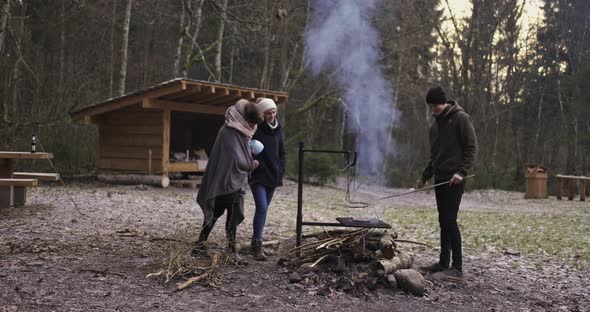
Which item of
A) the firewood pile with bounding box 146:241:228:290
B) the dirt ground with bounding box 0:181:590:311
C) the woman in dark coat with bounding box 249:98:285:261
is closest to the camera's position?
the dirt ground with bounding box 0:181:590:311

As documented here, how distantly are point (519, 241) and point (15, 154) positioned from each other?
7.35 meters

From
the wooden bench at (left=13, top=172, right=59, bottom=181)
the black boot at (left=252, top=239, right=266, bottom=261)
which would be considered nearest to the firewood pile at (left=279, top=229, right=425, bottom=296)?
the black boot at (left=252, top=239, right=266, bottom=261)

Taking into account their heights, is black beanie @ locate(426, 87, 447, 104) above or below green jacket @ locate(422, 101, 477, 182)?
above

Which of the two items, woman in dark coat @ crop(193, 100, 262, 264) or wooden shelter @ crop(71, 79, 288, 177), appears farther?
wooden shelter @ crop(71, 79, 288, 177)

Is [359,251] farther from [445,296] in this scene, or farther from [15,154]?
[15,154]

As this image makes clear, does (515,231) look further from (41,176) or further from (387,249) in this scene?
(41,176)

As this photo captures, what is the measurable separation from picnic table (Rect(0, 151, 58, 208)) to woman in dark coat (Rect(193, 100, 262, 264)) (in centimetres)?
385

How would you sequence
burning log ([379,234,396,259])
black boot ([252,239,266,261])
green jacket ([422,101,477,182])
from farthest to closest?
1. black boot ([252,239,266,261])
2. green jacket ([422,101,477,182])
3. burning log ([379,234,396,259])

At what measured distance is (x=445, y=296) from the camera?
471 cm

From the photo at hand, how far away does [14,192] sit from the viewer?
8695mm

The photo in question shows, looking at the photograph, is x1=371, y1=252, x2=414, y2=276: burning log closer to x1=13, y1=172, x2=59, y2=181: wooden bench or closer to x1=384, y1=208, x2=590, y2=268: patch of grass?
x1=384, y1=208, x2=590, y2=268: patch of grass

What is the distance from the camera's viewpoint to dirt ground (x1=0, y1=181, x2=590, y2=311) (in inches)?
162

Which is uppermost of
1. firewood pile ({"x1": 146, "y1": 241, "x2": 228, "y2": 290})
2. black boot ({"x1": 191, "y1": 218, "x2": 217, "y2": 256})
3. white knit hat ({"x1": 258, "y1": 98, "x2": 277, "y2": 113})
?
white knit hat ({"x1": 258, "y1": 98, "x2": 277, "y2": 113})

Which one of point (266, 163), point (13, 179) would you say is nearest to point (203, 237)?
point (266, 163)
